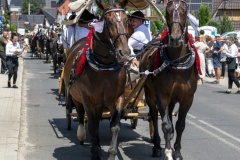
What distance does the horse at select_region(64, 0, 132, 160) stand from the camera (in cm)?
773

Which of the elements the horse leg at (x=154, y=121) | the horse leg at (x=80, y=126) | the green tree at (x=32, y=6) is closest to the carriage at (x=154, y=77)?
the horse leg at (x=154, y=121)

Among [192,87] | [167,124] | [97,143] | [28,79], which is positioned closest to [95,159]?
[97,143]

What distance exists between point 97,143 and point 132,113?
1.63 metres

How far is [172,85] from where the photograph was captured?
A: 27.5 feet

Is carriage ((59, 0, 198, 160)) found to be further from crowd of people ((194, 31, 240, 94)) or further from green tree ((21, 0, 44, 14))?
green tree ((21, 0, 44, 14))

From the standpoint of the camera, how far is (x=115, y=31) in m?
7.70

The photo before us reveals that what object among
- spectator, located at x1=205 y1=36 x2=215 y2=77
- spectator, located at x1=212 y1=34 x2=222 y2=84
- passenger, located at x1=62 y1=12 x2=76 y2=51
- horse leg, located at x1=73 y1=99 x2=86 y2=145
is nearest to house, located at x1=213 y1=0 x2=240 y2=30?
spectator, located at x1=205 y1=36 x2=215 y2=77

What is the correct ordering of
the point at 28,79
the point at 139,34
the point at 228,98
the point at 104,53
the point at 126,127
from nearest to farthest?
1. the point at 104,53
2. the point at 139,34
3. the point at 126,127
4. the point at 228,98
5. the point at 28,79

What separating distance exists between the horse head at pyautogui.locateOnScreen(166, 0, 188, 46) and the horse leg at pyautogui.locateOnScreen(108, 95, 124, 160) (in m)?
1.12

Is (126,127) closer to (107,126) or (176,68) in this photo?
(107,126)

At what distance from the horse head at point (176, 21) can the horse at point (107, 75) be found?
589mm

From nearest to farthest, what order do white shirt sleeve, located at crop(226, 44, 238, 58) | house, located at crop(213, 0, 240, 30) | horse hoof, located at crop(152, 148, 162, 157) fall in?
horse hoof, located at crop(152, 148, 162, 157) → white shirt sleeve, located at crop(226, 44, 238, 58) → house, located at crop(213, 0, 240, 30)

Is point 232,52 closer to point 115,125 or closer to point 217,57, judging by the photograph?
point 217,57

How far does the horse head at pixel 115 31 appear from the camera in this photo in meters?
7.50
